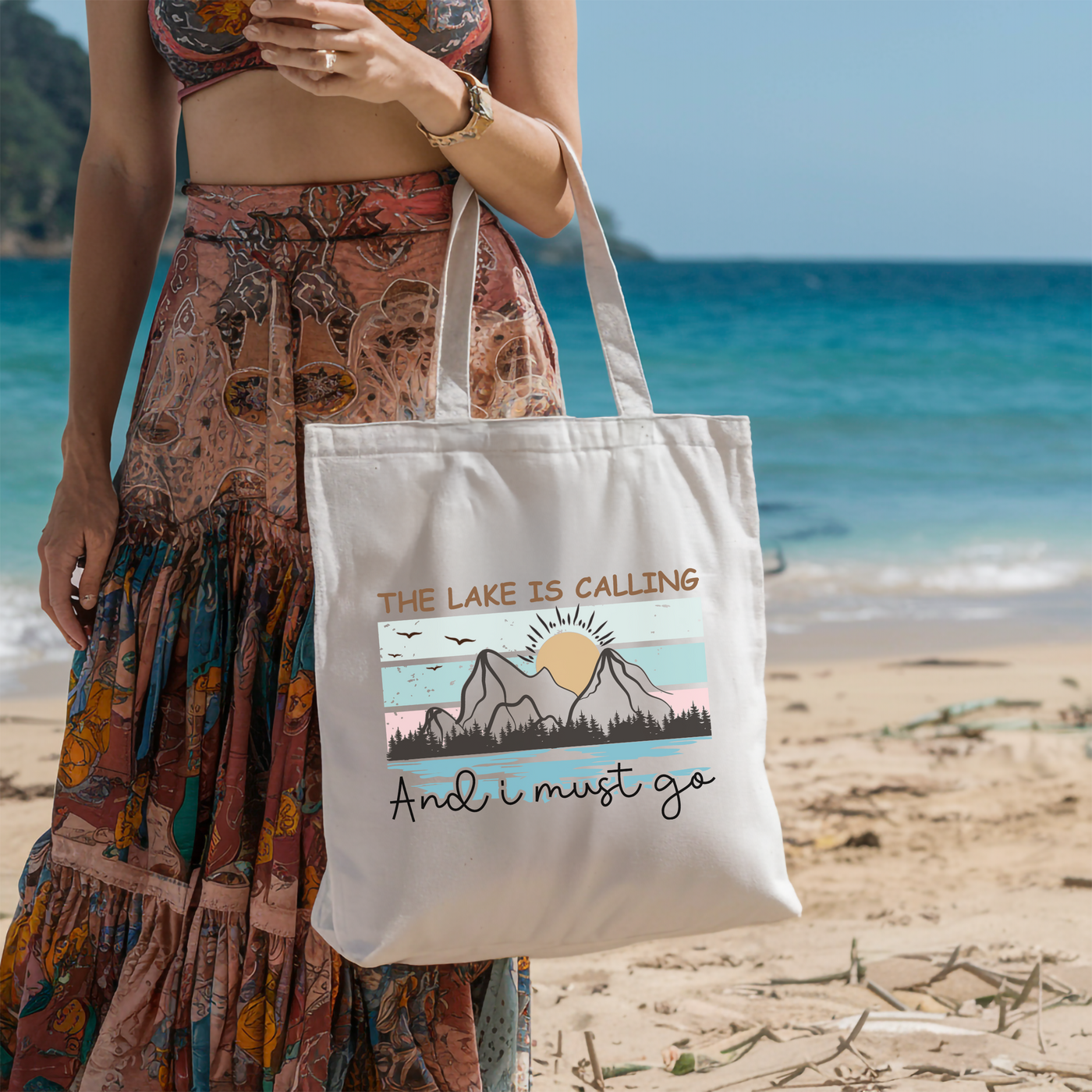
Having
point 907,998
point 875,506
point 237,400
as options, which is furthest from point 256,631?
point 875,506

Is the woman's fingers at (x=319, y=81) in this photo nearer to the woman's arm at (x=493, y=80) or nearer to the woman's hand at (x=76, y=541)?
the woman's arm at (x=493, y=80)

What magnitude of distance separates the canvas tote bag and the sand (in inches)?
32.4

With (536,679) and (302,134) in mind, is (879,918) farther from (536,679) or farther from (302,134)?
(302,134)

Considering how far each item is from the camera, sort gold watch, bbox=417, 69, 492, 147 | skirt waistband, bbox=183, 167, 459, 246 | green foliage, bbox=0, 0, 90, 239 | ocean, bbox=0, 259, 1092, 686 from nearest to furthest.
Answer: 1. gold watch, bbox=417, 69, 492, 147
2. skirt waistband, bbox=183, 167, 459, 246
3. ocean, bbox=0, 259, 1092, 686
4. green foliage, bbox=0, 0, 90, 239

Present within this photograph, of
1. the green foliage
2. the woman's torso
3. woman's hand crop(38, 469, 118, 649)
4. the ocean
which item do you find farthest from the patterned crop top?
the green foliage

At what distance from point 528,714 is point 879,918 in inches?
64.8

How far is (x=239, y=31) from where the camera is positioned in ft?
3.87

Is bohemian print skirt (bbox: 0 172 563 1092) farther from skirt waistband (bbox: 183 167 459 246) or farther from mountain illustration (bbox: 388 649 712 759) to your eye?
mountain illustration (bbox: 388 649 712 759)

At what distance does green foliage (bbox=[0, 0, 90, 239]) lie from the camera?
3019cm

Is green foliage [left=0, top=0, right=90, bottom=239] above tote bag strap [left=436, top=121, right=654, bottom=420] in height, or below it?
above

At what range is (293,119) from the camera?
4.00 ft

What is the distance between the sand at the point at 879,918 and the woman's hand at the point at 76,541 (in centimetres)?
111

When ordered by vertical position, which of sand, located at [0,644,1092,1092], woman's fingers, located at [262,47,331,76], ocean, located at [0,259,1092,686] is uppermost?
ocean, located at [0,259,1092,686]

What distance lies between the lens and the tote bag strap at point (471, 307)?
3.77 feet
